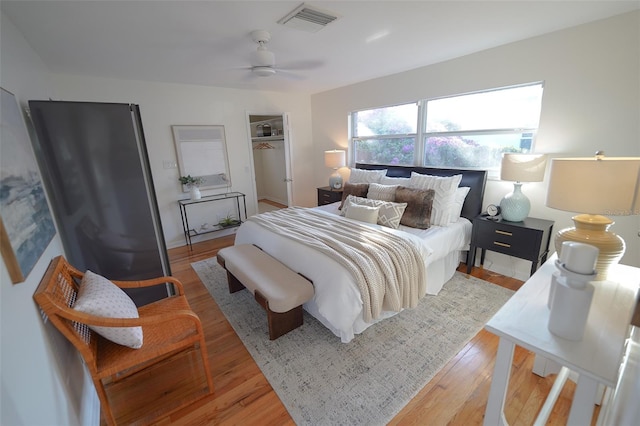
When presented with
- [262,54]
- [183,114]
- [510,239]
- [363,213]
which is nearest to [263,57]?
[262,54]

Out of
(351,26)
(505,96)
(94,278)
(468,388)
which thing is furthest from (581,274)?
(505,96)

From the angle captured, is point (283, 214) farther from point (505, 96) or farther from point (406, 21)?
point (505, 96)

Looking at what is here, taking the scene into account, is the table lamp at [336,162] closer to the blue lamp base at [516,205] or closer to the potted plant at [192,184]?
the potted plant at [192,184]

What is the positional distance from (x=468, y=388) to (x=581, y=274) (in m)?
1.12

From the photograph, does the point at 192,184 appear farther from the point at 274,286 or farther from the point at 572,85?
the point at 572,85

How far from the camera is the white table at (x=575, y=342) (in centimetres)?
92

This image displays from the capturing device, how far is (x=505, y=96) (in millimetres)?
2805

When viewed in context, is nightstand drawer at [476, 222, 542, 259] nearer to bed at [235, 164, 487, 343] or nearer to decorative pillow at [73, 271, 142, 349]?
bed at [235, 164, 487, 343]

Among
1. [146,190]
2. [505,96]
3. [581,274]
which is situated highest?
[505,96]

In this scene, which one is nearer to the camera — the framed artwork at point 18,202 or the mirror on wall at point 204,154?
the framed artwork at point 18,202

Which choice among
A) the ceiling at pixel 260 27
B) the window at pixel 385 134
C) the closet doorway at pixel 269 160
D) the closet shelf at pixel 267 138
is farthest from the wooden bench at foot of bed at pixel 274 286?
the closet shelf at pixel 267 138

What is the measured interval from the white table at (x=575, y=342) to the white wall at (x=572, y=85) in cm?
140

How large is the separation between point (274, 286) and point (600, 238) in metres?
1.97

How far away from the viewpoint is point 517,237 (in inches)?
99.7
